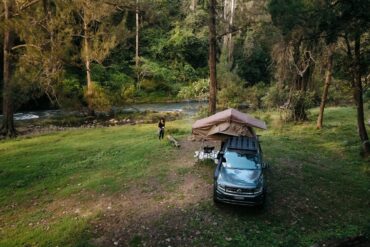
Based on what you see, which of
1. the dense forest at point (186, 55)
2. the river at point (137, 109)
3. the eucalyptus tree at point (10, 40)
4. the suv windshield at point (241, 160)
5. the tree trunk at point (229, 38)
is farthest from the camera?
the tree trunk at point (229, 38)

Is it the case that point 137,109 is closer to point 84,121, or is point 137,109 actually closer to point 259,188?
point 84,121

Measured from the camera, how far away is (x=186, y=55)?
59.2m

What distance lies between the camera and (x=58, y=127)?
31.8 m

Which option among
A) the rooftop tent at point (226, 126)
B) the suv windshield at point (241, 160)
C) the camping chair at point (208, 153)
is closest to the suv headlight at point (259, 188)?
the suv windshield at point (241, 160)

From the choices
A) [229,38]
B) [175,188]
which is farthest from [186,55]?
[175,188]

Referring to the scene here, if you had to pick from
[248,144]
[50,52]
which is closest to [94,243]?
[248,144]

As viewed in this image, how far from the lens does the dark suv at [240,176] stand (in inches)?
475

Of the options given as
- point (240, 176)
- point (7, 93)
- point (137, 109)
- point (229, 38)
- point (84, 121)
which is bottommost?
point (84, 121)

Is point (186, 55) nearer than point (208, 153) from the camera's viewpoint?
No

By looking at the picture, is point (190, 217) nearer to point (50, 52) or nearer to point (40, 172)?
point (40, 172)

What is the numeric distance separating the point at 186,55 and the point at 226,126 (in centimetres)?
4344

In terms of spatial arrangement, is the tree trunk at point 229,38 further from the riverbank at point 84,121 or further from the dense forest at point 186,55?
the riverbank at point 84,121

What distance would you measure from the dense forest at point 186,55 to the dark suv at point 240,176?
5.58 metres

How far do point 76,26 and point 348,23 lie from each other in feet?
94.3
